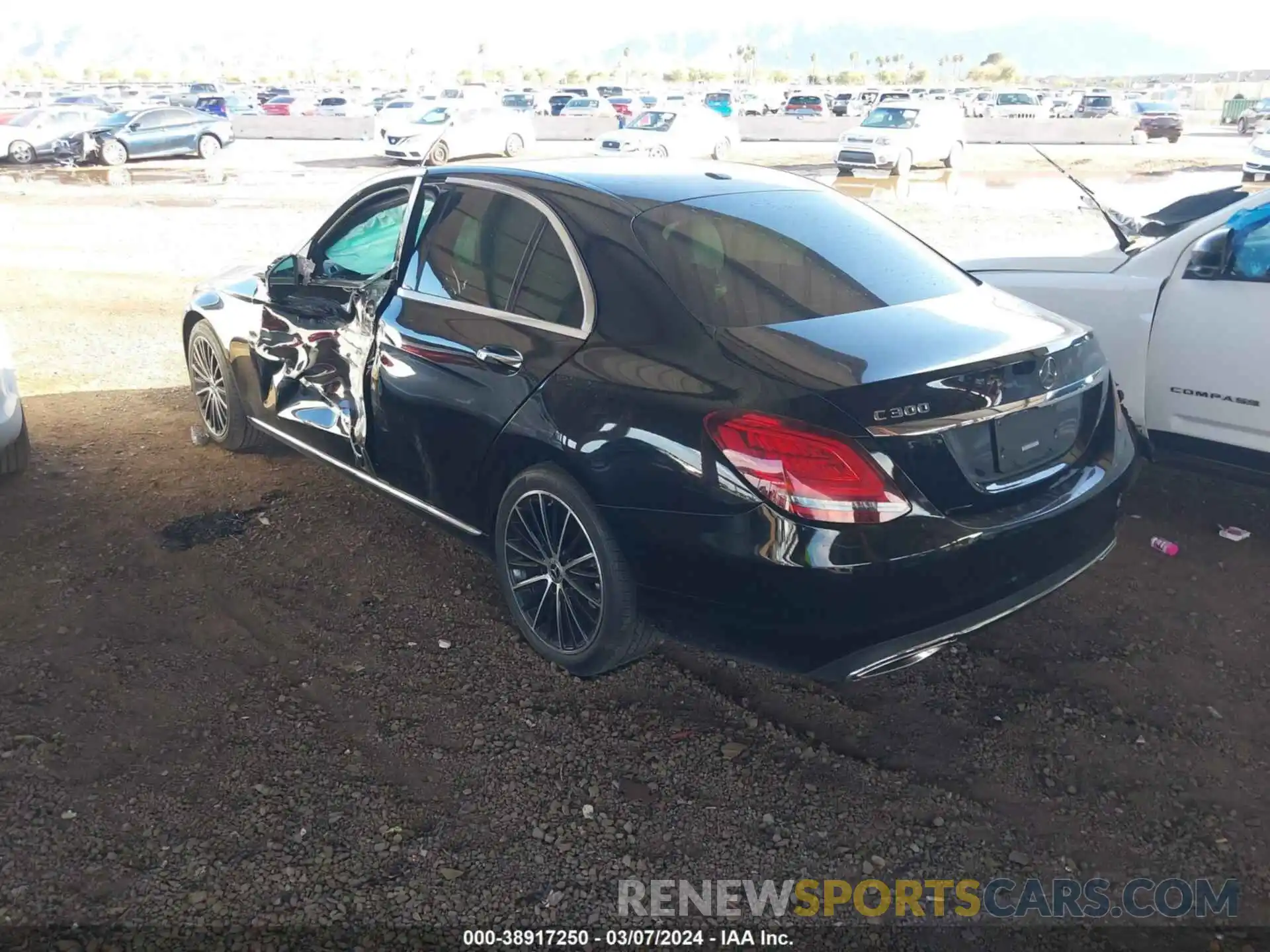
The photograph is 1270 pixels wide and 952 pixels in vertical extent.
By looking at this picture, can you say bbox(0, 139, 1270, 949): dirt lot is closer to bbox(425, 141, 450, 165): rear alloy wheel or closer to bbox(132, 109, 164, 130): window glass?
bbox(425, 141, 450, 165): rear alloy wheel

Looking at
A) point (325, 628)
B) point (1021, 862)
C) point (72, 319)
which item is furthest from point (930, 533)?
point (72, 319)

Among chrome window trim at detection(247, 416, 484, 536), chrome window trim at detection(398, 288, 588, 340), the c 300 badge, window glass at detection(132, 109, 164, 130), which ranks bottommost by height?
chrome window trim at detection(247, 416, 484, 536)

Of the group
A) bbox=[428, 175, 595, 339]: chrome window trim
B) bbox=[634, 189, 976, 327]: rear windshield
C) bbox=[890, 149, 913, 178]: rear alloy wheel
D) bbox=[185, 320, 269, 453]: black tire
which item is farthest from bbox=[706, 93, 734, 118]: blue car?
bbox=[428, 175, 595, 339]: chrome window trim

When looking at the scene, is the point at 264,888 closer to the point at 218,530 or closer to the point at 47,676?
the point at 47,676

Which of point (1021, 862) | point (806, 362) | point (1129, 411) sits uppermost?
point (806, 362)

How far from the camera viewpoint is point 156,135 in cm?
2681

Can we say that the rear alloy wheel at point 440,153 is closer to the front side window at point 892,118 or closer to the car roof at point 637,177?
the front side window at point 892,118

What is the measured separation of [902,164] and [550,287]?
2223cm

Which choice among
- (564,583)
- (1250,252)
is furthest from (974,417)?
(1250,252)

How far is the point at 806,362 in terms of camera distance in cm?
297

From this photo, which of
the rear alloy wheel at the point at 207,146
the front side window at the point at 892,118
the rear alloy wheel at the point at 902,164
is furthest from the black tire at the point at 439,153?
the rear alloy wheel at the point at 902,164

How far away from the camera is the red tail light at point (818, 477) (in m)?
2.78

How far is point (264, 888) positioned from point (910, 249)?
10.1ft

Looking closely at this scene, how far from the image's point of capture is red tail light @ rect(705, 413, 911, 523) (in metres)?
2.78
